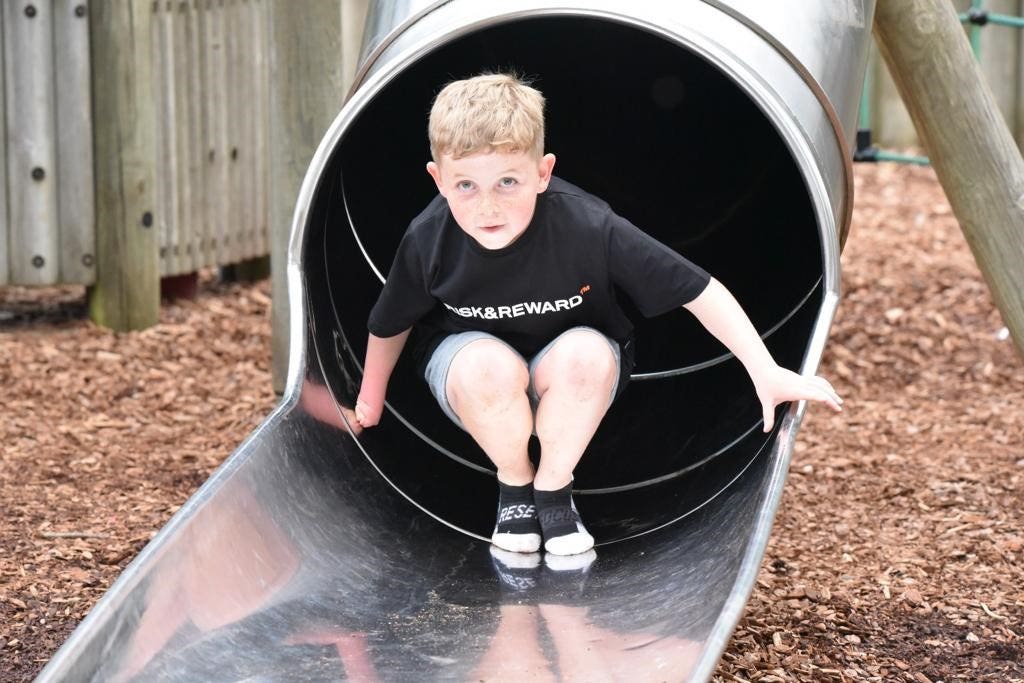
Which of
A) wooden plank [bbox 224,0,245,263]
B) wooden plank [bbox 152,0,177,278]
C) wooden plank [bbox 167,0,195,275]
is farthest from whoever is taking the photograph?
wooden plank [bbox 224,0,245,263]

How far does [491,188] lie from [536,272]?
0.91 ft

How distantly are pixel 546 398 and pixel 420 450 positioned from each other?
0.64m

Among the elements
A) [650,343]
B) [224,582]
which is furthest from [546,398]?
[650,343]

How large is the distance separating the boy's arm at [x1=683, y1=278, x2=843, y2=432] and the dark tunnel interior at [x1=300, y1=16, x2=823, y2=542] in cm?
50

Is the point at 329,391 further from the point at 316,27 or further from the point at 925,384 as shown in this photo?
the point at 925,384

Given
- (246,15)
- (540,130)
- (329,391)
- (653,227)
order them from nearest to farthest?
(540,130)
(329,391)
(653,227)
(246,15)

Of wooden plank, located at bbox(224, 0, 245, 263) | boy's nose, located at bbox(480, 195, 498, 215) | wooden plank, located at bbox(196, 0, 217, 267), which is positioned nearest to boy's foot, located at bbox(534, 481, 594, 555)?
boy's nose, located at bbox(480, 195, 498, 215)

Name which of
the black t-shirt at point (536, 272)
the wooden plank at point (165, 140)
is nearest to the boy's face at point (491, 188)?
the black t-shirt at point (536, 272)

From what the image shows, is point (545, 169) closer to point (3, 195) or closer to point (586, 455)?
point (586, 455)

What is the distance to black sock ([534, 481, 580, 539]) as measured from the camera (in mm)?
3410

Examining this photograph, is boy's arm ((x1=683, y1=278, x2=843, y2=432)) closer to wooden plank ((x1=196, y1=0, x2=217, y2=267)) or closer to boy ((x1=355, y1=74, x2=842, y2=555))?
boy ((x1=355, y1=74, x2=842, y2=555))

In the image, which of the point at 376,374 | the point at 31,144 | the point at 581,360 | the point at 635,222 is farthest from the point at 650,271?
the point at 31,144

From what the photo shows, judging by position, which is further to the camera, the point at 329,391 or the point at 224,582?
the point at 329,391

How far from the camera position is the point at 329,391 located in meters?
3.61
